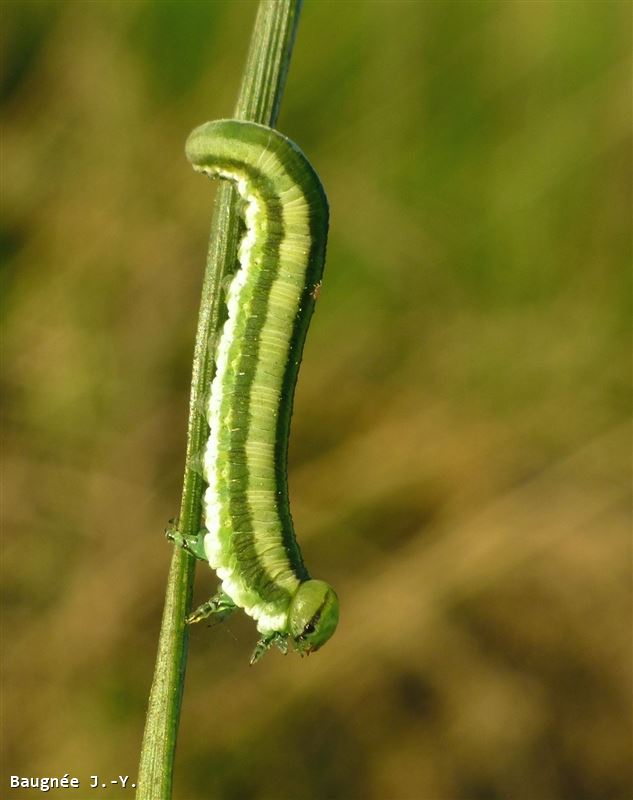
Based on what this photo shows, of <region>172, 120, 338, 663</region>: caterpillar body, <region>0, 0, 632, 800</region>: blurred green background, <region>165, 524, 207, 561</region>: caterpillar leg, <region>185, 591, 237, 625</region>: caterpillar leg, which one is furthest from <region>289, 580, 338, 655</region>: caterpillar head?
<region>0, 0, 632, 800</region>: blurred green background

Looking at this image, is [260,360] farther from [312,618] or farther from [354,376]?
[354,376]

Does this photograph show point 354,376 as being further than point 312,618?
→ Yes

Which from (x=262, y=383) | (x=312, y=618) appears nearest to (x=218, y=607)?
(x=312, y=618)

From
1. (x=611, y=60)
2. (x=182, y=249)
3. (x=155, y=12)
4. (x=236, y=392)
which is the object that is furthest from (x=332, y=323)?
(x=236, y=392)

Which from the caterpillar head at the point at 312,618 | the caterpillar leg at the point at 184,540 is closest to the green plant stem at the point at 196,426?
the caterpillar leg at the point at 184,540

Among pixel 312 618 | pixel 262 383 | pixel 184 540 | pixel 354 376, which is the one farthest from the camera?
pixel 354 376

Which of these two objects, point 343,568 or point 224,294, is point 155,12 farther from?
point 343,568
